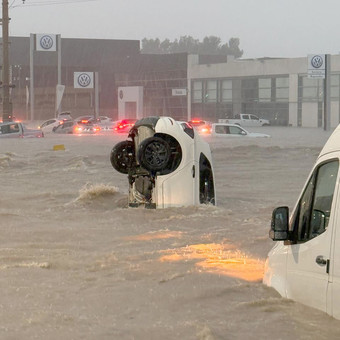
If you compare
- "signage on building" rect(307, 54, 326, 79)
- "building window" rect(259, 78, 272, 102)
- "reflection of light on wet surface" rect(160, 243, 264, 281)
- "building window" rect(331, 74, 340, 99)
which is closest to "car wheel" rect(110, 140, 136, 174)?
"reflection of light on wet surface" rect(160, 243, 264, 281)

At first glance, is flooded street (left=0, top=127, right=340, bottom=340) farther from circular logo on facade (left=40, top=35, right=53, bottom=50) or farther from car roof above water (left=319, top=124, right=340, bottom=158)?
circular logo on facade (left=40, top=35, right=53, bottom=50)

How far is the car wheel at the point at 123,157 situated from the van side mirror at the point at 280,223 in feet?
30.0

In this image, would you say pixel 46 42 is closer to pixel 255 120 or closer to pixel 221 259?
pixel 255 120

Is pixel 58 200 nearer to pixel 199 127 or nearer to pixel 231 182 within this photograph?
pixel 231 182

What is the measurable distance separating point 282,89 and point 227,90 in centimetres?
782

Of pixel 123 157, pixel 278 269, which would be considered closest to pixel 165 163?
pixel 123 157

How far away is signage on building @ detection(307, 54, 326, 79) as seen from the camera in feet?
213

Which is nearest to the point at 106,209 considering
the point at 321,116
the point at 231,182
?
the point at 231,182

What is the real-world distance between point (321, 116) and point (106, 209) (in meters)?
62.6

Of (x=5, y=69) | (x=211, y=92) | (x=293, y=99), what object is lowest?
(x=293, y=99)

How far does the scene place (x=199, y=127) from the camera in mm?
49875

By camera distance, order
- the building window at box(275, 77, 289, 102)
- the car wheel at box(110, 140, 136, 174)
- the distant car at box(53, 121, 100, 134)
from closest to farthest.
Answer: the car wheel at box(110, 140, 136, 174)
the distant car at box(53, 121, 100, 134)
the building window at box(275, 77, 289, 102)

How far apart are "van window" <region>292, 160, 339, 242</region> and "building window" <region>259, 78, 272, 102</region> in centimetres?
7891

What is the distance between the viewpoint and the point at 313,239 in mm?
6281
